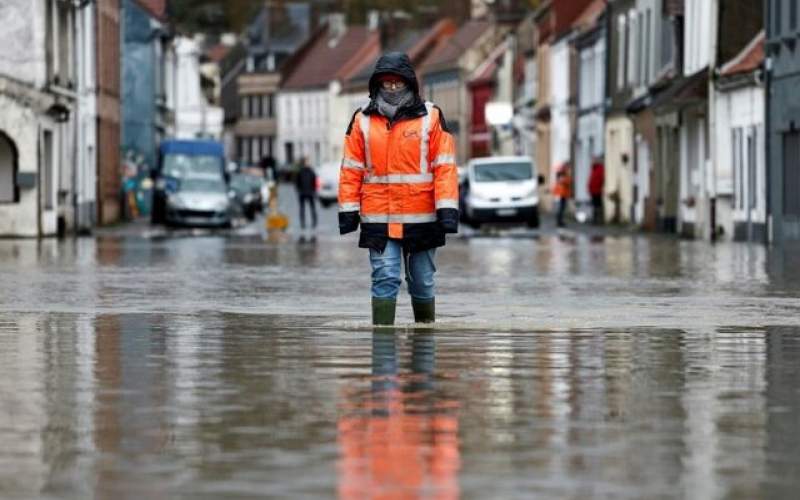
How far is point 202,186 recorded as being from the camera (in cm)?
6762

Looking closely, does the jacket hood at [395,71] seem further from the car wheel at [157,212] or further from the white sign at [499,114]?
the white sign at [499,114]

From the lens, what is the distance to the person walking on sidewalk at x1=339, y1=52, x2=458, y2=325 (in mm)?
17516

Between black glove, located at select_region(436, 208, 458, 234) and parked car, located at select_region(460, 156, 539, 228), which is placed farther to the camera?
parked car, located at select_region(460, 156, 539, 228)

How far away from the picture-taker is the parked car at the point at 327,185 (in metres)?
A: 110

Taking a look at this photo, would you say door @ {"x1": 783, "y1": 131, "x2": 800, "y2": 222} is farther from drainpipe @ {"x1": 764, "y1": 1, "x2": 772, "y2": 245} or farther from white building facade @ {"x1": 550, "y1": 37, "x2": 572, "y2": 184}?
white building facade @ {"x1": 550, "y1": 37, "x2": 572, "y2": 184}

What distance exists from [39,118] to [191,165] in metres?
17.9

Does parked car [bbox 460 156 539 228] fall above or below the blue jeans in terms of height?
above

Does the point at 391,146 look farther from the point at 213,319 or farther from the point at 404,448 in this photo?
the point at 404,448

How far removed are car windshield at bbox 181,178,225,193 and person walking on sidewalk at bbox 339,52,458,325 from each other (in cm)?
4943

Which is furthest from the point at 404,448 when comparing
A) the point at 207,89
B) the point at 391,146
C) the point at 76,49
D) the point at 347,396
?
the point at 207,89

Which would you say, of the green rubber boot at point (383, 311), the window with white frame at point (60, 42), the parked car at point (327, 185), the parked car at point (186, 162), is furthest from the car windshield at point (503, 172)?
the green rubber boot at point (383, 311)

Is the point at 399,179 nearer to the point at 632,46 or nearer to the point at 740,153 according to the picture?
the point at 740,153

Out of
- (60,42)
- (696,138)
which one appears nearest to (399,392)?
(696,138)

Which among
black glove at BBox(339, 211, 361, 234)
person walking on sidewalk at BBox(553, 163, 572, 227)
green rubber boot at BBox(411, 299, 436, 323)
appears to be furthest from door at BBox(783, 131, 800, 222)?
black glove at BBox(339, 211, 361, 234)
